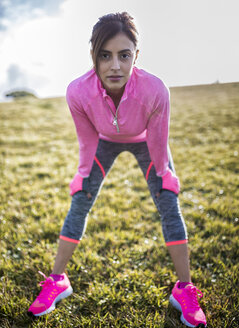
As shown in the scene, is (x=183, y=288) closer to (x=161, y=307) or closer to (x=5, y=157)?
(x=161, y=307)

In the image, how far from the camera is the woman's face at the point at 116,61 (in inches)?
68.9

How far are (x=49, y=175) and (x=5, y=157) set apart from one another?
1956mm

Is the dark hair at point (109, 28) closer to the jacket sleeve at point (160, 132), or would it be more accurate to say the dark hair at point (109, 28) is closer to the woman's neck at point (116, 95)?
the woman's neck at point (116, 95)

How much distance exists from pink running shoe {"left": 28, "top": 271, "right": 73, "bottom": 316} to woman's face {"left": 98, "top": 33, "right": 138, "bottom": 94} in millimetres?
1864

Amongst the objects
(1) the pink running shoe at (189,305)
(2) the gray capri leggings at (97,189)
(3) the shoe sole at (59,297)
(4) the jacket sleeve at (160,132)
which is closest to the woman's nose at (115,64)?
(4) the jacket sleeve at (160,132)

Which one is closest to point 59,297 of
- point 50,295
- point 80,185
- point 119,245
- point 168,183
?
point 50,295

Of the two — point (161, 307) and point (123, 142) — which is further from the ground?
point (123, 142)

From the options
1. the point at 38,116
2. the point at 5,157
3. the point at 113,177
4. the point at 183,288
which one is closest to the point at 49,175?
the point at 113,177

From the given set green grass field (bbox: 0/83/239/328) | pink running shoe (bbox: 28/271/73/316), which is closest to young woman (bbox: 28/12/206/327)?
pink running shoe (bbox: 28/271/73/316)

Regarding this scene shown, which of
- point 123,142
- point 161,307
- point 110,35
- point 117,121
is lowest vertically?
point 161,307

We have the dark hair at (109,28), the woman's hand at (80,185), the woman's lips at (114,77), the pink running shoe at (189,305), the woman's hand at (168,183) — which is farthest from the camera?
the woman's hand at (80,185)

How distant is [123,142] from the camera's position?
2.48m

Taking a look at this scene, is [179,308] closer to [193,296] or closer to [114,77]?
[193,296]

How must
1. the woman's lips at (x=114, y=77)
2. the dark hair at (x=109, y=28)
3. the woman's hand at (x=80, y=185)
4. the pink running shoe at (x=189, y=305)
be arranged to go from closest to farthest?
the dark hair at (x=109, y=28)
the woman's lips at (x=114, y=77)
the pink running shoe at (x=189, y=305)
the woman's hand at (x=80, y=185)
